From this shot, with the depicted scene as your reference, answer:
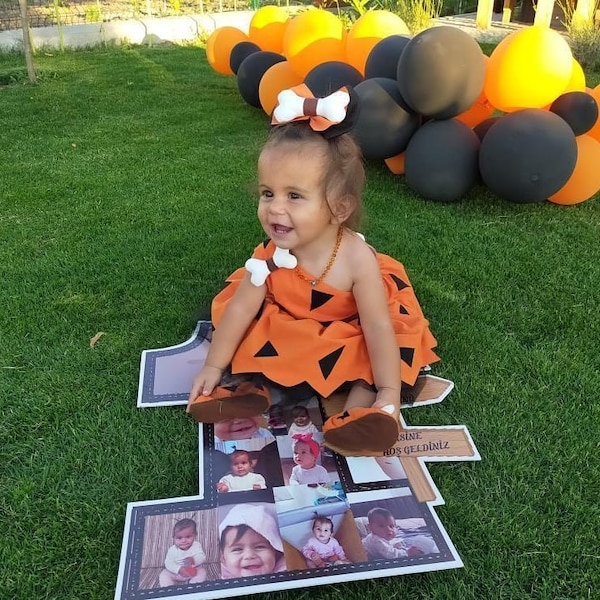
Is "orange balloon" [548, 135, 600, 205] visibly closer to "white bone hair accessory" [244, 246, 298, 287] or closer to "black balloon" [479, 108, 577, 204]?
"black balloon" [479, 108, 577, 204]

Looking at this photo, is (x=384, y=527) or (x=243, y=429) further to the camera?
(x=243, y=429)

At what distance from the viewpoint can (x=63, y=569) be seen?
1.26 metres

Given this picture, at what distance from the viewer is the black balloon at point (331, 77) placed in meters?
3.52

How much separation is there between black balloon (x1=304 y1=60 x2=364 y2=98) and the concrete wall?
4.72 meters

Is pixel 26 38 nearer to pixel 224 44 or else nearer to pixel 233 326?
pixel 224 44

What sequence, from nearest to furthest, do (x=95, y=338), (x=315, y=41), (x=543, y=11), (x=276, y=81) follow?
(x=95, y=338) → (x=315, y=41) → (x=276, y=81) → (x=543, y=11)

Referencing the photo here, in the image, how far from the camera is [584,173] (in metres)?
2.91

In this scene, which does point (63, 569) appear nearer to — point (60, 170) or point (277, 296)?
point (277, 296)

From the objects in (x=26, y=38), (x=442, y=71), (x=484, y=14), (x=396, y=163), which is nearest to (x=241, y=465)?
(x=442, y=71)

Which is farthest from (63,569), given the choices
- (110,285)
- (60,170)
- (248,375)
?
(60,170)

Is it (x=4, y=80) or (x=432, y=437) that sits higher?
(x=4, y=80)

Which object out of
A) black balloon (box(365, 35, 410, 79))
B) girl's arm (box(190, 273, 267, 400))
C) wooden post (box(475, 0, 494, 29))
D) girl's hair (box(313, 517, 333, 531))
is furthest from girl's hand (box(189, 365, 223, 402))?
wooden post (box(475, 0, 494, 29))

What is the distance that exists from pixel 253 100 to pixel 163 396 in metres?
3.46

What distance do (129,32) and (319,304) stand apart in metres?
7.68
